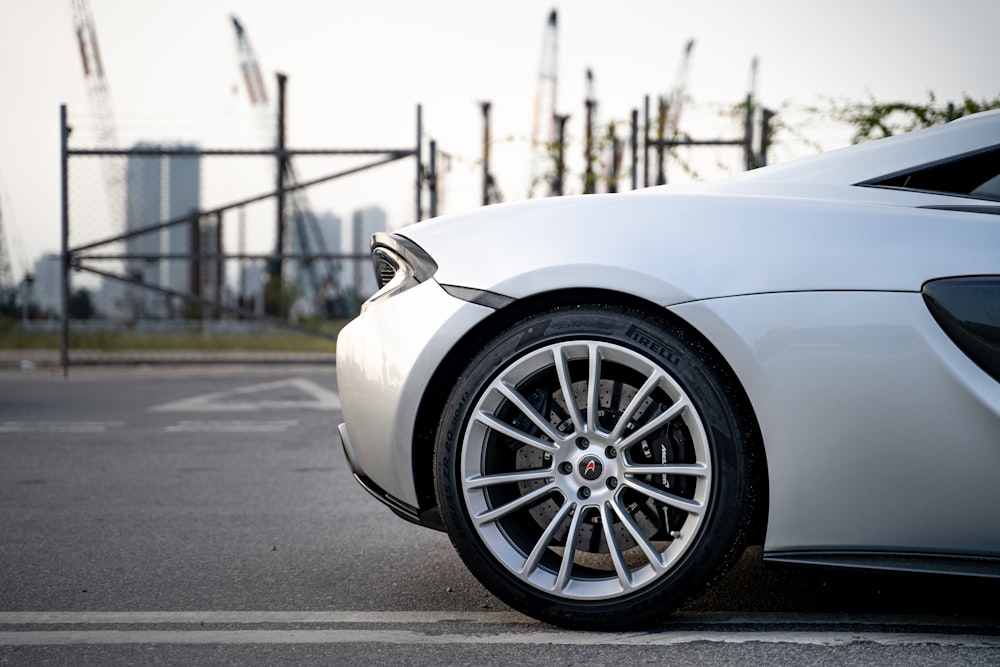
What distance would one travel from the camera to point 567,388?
2.23 meters

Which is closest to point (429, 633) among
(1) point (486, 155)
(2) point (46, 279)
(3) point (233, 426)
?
(3) point (233, 426)

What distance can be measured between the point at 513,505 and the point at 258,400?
608cm

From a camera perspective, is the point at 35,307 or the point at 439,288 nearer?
the point at 439,288

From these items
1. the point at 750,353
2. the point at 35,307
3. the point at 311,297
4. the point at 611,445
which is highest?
the point at 750,353

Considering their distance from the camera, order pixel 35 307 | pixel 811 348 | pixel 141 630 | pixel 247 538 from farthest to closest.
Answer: pixel 35 307, pixel 247 538, pixel 141 630, pixel 811 348

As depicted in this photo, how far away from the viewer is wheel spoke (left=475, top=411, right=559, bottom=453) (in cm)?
224

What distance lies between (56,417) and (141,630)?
5.08m

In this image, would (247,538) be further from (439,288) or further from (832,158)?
(832,158)

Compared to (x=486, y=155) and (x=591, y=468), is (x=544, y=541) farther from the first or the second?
(x=486, y=155)

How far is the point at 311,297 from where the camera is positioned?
11766mm

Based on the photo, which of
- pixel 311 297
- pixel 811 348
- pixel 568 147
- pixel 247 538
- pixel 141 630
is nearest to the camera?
pixel 811 348

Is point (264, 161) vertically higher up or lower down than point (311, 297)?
higher up

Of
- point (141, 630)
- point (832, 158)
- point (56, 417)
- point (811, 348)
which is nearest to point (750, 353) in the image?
point (811, 348)

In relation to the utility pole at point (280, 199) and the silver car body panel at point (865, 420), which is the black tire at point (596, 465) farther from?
the utility pole at point (280, 199)
